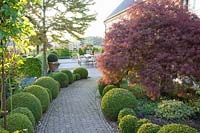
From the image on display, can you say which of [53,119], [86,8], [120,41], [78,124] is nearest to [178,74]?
[120,41]

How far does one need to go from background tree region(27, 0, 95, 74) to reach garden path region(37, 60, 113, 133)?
460 cm

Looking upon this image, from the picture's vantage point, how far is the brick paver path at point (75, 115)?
23.7ft

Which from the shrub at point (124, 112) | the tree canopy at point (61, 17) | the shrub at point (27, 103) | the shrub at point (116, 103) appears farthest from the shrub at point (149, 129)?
the tree canopy at point (61, 17)

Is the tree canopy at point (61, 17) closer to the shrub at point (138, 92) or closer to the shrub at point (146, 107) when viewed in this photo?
the shrub at point (138, 92)

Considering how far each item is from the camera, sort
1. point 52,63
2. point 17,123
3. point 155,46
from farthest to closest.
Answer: point 52,63
point 155,46
point 17,123

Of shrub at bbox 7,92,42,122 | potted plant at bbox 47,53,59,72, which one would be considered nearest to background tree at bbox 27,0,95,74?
potted plant at bbox 47,53,59,72

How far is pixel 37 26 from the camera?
51.3 feet

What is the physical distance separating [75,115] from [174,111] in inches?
114

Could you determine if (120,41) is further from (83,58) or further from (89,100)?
(83,58)

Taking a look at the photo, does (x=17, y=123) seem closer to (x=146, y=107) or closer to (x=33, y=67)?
(x=146, y=107)

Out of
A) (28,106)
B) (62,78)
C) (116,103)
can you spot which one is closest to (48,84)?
(62,78)

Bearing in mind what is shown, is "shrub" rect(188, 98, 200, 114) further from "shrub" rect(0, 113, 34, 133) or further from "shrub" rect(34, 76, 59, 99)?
"shrub" rect(34, 76, 59, 99)

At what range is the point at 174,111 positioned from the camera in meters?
7.56

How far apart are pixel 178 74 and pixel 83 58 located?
796 inches
